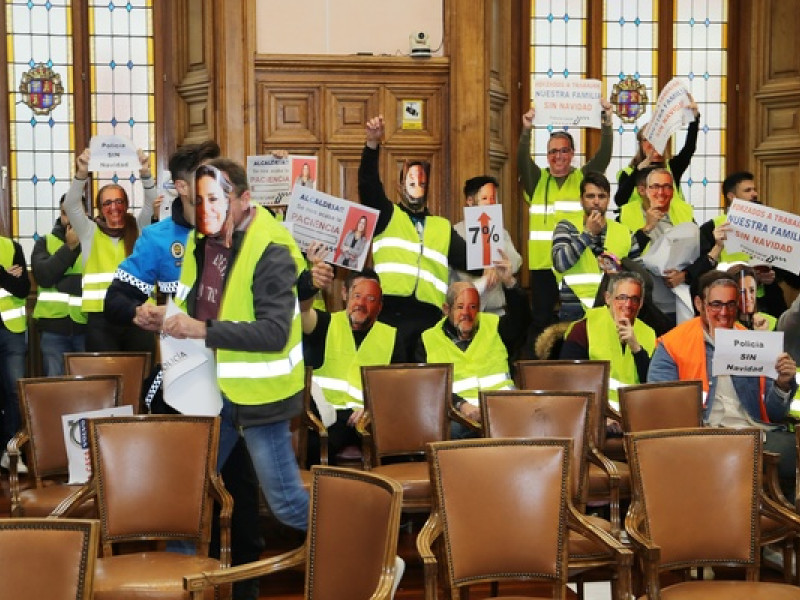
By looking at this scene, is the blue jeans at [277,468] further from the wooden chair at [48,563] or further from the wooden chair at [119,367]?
the wooden chair at [119,367]

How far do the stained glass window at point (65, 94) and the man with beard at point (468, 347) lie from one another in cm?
334

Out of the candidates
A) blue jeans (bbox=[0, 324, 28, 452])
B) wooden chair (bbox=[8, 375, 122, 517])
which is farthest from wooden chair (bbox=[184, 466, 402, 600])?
blue jeans (bbox=[0, 324, 28, 452])

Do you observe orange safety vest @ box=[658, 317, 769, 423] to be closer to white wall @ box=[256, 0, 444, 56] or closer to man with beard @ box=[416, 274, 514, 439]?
man with beard @ box=[416, 274, 514, 439]

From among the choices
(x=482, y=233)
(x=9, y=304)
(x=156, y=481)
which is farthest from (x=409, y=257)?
(x=156, y=481)

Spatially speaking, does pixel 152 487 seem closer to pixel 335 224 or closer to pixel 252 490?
pixel 252 490

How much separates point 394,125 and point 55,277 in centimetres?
228

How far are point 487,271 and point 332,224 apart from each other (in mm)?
1115

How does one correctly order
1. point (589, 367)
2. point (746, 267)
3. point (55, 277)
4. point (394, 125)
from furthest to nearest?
point (394, 125), point (55, 277), point (746, 267), point (589, 367)

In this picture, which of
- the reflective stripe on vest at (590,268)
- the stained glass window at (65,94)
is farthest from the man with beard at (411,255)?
the stained glass window at (65,94)

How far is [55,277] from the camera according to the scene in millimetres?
7051

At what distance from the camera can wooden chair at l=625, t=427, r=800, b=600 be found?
141 inches

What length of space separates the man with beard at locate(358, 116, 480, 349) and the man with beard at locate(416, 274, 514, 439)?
23.7 inches

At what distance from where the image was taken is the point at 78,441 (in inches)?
169

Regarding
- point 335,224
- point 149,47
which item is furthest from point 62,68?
point 335,224
